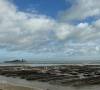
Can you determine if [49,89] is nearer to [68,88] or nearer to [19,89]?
[68,88]

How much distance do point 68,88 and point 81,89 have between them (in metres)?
1.52

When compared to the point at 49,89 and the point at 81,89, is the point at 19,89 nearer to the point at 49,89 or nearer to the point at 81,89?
the point at 49,89

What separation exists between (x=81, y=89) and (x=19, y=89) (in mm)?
7037

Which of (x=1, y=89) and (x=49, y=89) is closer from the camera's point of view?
(x=1, y=89)

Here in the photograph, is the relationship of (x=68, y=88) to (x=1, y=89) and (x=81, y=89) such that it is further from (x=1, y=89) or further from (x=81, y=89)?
(x=1, y=89)

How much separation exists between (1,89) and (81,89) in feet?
29.1

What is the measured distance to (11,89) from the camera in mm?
13758

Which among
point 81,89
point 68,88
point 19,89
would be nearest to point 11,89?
point 19,89

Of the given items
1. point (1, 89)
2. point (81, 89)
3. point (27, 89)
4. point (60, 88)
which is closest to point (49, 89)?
point (60, 88)

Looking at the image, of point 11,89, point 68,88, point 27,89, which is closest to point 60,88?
point 68,88

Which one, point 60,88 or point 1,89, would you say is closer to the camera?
point 1,89

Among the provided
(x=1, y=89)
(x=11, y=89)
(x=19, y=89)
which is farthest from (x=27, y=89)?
(x=1, y=89)

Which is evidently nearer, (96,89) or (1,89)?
(1,89)

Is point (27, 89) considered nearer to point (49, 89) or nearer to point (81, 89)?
point (49, 89)
